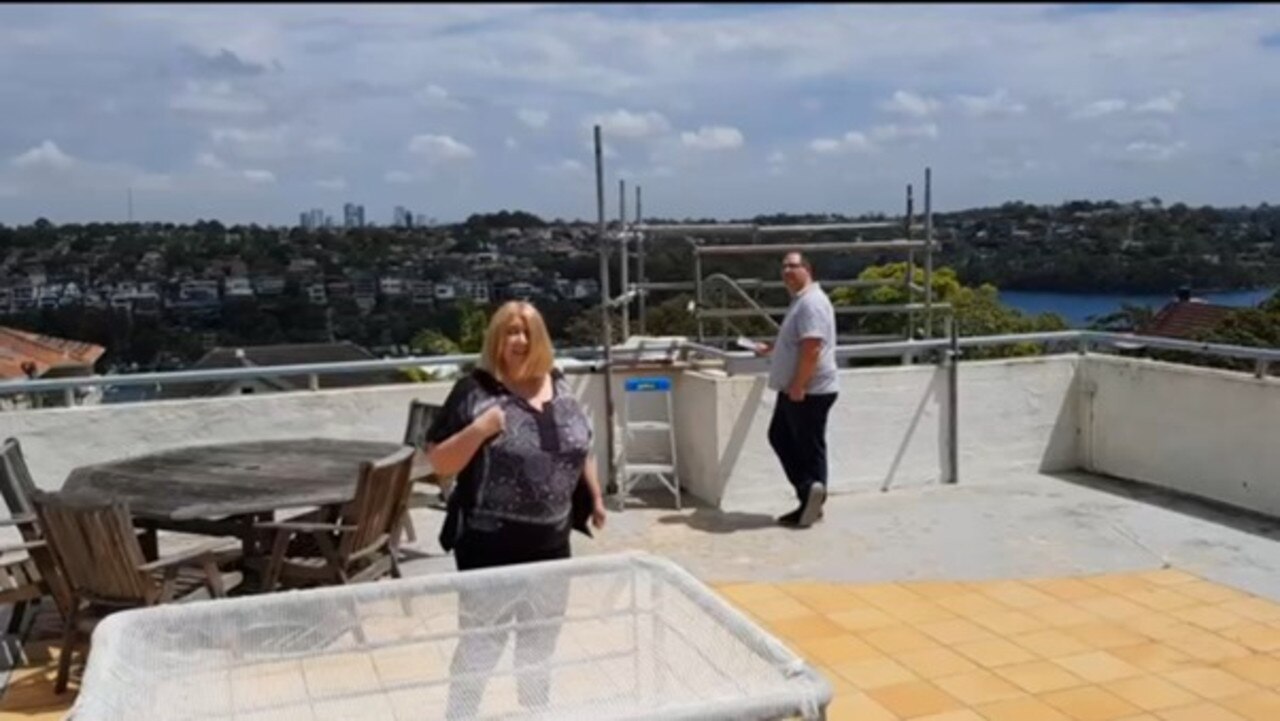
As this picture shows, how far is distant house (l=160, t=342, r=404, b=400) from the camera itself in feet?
21.9

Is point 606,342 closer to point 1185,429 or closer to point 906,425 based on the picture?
point 906,425

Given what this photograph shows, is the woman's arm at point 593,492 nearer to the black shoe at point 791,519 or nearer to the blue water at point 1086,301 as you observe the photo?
the black shoe at point 791,519

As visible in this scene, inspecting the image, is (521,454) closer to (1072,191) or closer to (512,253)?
(512,253)

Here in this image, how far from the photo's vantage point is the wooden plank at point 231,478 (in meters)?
4.46

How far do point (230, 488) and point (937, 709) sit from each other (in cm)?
271

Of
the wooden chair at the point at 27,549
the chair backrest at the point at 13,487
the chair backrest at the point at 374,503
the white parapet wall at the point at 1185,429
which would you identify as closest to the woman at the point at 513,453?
the chair backrest at the point at 374,503

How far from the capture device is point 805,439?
255 inches

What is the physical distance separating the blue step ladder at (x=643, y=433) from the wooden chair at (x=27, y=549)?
10.2ft

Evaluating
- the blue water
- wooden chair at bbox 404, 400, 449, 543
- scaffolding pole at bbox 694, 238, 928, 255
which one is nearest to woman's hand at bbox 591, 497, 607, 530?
wooden chair at bbox 404, 400, 449, 543

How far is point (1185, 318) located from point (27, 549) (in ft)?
20.8

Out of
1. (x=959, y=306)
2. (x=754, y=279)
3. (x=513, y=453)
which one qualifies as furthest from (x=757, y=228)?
(x=513, y=453)

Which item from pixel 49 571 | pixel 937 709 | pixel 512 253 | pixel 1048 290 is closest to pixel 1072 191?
pixel 1048 290

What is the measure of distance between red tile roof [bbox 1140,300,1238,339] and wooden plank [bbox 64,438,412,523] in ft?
15.2

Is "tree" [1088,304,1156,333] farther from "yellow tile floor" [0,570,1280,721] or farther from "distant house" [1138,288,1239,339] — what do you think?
"yellow tile floor" [0,570,1280,721]
